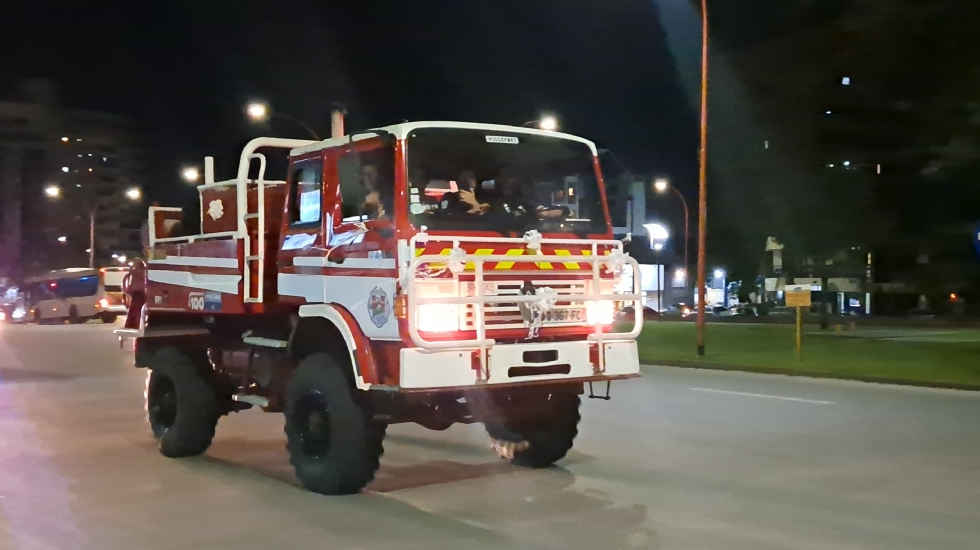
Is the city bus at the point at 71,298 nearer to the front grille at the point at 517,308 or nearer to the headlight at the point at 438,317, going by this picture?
the front grille at the point at 517,308

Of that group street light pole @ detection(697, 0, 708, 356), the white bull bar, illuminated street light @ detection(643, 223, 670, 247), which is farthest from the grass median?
the white bull bar

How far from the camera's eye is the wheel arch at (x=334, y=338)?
7.45 metres

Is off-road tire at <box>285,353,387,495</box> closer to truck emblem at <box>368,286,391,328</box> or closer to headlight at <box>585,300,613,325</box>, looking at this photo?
truck emblem at <box>368,286,391,328</box>

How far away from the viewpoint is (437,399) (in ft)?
26.0

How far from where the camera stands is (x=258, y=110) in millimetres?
20812

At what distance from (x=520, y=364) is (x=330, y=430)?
Result: 5.45 ft

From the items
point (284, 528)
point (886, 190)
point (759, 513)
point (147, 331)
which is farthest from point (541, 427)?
point (886, 190)

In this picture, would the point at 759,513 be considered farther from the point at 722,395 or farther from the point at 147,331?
the point at 722,395

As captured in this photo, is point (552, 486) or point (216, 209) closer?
point (552, 486)

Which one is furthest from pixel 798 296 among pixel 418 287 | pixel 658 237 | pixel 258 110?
pixel 418 287

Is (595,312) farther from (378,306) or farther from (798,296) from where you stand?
(798,296)

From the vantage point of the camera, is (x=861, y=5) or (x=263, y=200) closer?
(x=263, y=200)

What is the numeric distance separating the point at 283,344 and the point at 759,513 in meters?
4.13

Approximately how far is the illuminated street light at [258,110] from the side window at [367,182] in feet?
43.2
